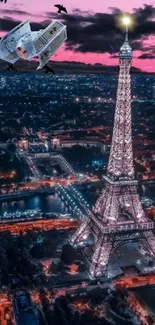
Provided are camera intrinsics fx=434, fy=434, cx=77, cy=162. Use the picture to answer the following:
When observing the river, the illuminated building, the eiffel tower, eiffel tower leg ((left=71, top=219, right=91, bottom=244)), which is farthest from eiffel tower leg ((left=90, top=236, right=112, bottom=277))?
the illuminated building

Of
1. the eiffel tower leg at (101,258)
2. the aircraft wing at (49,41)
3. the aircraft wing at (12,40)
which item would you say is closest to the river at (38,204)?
the eiffel tower leg at (101,258)

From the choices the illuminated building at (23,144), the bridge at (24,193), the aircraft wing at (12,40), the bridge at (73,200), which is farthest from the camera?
the illuminated building at (23,144)

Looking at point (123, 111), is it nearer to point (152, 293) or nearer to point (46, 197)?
point (152, 293)

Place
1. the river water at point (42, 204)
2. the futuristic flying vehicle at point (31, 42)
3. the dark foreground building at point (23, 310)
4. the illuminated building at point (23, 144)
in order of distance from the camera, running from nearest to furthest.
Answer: the futuristic flying vehicle at point (31, 42) < the dark foreground building at point (23, 310) < the river water at point (42, 204) < the illuminated building at point (23, 144)

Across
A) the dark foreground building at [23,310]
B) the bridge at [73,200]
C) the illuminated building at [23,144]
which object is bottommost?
the dark foreground building at [23,310]

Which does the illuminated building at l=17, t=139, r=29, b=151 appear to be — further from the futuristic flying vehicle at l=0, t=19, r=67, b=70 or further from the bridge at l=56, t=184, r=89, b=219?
the futuristic flying vehicle at l=0, t=19, r=67, b=70

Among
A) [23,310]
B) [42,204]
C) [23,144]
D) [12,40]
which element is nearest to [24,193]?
[42,204]

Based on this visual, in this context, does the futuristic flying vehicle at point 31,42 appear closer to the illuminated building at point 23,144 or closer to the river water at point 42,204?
the river water at point 42,204

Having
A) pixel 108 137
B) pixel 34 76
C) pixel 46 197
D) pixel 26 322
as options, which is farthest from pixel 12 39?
pixel 34 76
